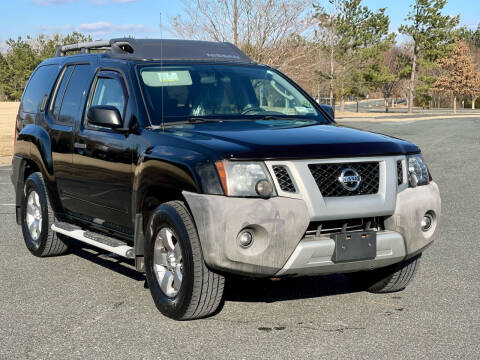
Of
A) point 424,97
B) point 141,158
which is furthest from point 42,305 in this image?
point 424,97

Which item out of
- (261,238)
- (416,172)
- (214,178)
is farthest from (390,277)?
(214,178)

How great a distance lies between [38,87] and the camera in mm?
7785

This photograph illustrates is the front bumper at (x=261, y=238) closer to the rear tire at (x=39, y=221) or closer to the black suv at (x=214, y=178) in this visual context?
the black suv at (x=214, y=178)

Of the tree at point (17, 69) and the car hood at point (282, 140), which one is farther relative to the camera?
the tree at point (17, 69)

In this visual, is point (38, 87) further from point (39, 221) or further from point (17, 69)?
point (17, 69)

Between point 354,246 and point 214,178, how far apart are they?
1029mm

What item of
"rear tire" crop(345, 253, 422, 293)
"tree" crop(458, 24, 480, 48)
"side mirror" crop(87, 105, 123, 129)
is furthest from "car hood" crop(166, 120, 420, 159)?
"tree" crop(458, 24, 480, 48)

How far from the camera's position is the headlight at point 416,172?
526 cm

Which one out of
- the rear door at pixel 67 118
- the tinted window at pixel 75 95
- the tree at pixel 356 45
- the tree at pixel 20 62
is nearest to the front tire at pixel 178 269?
the rear door at pixel 67 118

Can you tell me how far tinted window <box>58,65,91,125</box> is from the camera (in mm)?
6691

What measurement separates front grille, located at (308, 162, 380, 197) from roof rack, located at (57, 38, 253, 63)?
2.03 m

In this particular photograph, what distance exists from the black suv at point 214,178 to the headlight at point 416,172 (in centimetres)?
1

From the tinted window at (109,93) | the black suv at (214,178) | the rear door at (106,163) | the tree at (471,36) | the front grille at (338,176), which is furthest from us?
the tree at (471,36)

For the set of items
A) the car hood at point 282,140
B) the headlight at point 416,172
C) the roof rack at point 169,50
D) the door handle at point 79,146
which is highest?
the roof rack at point 169,50
